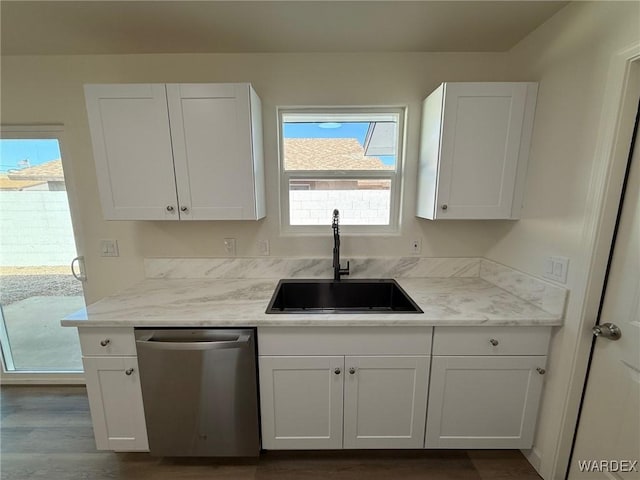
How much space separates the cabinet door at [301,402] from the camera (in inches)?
51.5

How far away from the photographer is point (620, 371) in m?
1.06

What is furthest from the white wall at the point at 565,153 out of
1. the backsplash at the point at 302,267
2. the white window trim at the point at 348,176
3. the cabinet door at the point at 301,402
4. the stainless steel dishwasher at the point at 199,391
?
the stainless steel dishwasher at the point at 199,391

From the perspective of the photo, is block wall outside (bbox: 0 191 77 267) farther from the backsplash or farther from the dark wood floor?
the dark wood floor

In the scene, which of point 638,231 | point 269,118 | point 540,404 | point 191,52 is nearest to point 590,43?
point 638,231

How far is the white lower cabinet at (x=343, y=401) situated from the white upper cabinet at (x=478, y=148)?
3.09ft

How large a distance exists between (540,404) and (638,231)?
0.98 m

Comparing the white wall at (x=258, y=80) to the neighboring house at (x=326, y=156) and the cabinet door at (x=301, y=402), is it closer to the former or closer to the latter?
the neighboring house at (x=326, y=156)

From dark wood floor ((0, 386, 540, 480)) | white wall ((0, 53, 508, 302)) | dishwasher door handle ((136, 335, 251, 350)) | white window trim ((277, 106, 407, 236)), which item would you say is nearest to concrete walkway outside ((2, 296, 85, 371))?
dark wood floor ((0, 386, 540, 480))

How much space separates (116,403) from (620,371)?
7.88 feet

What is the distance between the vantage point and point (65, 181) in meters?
1.77

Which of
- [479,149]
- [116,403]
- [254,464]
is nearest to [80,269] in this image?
[116,403]

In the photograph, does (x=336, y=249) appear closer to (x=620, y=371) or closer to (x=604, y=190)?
(x=604, y=190)

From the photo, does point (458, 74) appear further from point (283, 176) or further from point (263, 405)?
point (263, 405)

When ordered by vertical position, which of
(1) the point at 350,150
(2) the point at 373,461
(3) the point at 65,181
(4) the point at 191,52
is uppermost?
(4) the point at 191,52
